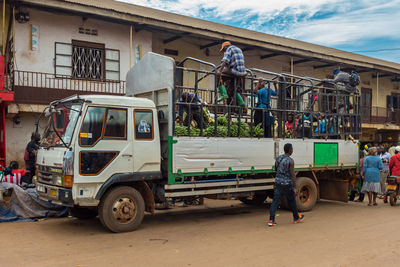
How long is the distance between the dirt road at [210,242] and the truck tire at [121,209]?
20cm

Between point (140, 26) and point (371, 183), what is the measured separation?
9.83 m

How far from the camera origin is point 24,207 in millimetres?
8094

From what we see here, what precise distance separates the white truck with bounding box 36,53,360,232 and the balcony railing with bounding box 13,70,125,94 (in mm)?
5556

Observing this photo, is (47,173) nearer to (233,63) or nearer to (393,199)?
(233,63)

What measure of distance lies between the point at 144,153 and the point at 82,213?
79.9 inches

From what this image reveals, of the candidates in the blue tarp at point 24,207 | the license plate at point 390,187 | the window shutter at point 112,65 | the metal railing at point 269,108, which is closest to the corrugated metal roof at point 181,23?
the window shutter at point 112,65

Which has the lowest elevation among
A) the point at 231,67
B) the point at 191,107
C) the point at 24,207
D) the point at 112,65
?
the point at 24,207

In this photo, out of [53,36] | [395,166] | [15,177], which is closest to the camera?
[15,177]

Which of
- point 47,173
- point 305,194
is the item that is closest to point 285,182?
point 305,194

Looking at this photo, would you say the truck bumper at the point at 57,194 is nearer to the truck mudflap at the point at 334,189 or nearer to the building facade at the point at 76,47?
the building facade at the point at 76,47

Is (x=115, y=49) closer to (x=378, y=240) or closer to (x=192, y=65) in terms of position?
(x=192, y=65)

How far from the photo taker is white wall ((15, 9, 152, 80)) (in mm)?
13309

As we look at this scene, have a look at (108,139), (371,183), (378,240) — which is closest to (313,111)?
(371,183)

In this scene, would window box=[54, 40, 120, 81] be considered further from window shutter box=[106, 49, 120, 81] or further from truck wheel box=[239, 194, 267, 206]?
truck wheel box=[239, 194, 267, 206]
